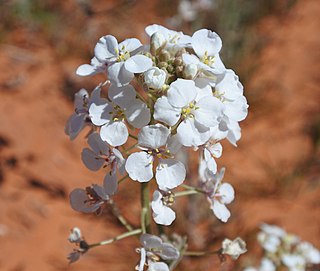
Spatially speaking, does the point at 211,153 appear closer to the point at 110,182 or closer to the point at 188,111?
the point at 188,111

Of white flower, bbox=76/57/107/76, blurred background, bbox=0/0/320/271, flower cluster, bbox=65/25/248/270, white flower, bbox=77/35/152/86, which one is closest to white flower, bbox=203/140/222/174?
flower cluster, bbox=65/25/248/270

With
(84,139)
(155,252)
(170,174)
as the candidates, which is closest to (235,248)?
(155,252)

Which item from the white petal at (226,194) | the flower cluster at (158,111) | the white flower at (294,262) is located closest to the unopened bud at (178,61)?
the flower cluster at (158,111)

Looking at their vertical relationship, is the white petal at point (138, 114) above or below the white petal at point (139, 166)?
above

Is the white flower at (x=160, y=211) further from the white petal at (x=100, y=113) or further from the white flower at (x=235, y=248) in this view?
the white flower at (x=235, y=248)

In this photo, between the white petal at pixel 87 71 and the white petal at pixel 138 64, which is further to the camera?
the white petal at pixel 87 71

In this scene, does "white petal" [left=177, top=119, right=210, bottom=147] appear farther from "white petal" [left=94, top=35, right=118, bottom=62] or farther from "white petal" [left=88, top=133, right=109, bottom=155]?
"white petal" [left=94, top=35, right=118, bottom=62]

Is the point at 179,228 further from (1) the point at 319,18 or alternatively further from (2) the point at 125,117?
(1) the point at 319,18
